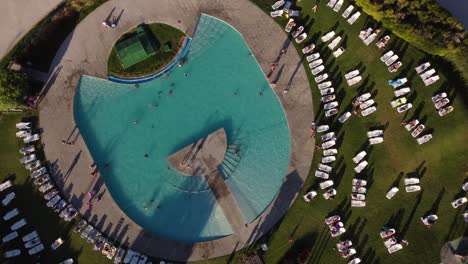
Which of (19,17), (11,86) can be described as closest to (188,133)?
(11,86)

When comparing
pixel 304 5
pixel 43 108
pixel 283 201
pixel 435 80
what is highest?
pixel 304 5

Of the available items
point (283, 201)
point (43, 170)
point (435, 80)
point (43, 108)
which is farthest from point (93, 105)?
point (435, 80)

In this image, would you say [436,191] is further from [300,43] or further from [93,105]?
[93,105]

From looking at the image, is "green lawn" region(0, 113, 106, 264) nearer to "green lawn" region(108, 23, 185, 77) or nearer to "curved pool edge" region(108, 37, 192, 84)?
"curved pool edge" region(108, 37, 192, 84)

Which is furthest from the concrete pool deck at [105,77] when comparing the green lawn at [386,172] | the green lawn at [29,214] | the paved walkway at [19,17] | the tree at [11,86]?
the paved walkway at [19,17]

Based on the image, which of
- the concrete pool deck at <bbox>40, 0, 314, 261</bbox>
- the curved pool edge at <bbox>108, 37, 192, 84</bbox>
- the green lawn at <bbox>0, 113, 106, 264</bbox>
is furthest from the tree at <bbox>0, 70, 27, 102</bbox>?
the curved pool edge at <bbox>108, 37, 192, 84</bbox>

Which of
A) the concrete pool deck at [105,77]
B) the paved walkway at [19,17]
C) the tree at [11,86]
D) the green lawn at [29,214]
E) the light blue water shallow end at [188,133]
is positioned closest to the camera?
the tree at [11,86]

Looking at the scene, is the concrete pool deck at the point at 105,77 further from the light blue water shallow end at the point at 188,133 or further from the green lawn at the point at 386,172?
the green lawn at the point at 386,172
